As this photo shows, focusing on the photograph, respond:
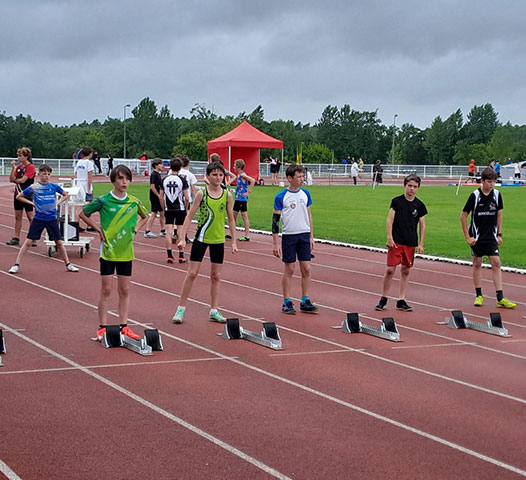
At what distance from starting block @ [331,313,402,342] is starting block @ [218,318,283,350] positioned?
112 centimetres

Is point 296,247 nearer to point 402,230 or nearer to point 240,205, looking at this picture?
point 402,230

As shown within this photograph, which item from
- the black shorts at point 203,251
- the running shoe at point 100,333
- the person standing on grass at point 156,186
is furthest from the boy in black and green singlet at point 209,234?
the person standing on grass at point 156,186

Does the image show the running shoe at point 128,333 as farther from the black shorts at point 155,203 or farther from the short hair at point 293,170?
the black shorts at point 155,203

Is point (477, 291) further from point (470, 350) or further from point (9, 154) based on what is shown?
point (9, 154)

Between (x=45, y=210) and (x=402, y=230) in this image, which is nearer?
(x=402, y=230)

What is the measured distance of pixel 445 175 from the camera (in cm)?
7338

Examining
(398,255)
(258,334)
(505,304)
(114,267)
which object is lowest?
(505,304)

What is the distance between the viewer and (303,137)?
126m

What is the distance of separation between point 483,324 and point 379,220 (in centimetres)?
1613

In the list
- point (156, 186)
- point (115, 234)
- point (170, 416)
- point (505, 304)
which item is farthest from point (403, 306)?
point (156, 186)

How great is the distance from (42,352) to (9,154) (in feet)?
302

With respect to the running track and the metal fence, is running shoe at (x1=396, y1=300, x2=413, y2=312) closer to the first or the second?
the running track

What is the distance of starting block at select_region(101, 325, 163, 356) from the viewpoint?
860 centimetres

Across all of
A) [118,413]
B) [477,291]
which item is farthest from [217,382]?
[477,291]
